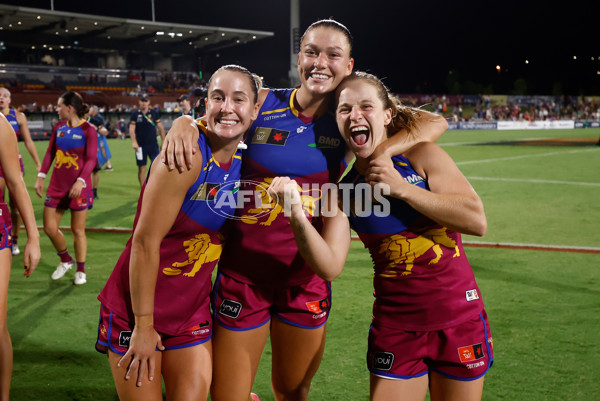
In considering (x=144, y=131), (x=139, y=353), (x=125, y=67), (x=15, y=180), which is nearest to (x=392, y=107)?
(x=139, y=353)

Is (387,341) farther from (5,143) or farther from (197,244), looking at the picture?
(5,143)

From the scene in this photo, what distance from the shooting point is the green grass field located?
4.11 meters

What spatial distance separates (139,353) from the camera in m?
2.58

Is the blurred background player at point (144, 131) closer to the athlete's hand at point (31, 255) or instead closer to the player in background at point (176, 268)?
the athlete's hand at point (31, 255)

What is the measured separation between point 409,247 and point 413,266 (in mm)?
94

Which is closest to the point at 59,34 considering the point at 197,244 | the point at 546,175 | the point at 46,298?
the point at 546,175

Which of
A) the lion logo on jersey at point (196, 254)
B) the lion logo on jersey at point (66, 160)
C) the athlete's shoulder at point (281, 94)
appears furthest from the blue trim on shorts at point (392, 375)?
the lion logo on jersey at point (66, 160)

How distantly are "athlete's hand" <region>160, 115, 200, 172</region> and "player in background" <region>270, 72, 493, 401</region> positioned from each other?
2.06 ft

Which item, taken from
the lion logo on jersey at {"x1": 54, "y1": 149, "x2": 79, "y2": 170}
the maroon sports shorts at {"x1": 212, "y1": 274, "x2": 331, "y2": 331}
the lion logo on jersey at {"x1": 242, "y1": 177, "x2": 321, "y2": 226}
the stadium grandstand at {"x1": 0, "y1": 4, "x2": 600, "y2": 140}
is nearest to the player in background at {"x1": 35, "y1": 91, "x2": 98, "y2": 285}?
the lion logo on jersey at {"x1": 54, "y1": 149, "x2": 79, "y2": 170}

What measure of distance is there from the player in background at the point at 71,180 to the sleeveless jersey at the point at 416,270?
5.00 meters

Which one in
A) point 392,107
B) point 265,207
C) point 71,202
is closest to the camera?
point 392,107

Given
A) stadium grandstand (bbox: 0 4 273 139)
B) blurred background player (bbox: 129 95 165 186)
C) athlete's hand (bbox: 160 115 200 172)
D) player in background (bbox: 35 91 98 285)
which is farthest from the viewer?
stadium grandstand (bbox: 0 4 273 139)

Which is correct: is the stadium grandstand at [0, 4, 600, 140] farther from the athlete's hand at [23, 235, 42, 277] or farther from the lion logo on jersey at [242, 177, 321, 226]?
the lion logo on jersey at [242, 177, 321, 226]

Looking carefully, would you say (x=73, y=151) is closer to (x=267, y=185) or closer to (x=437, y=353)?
(x=267, y=185)
